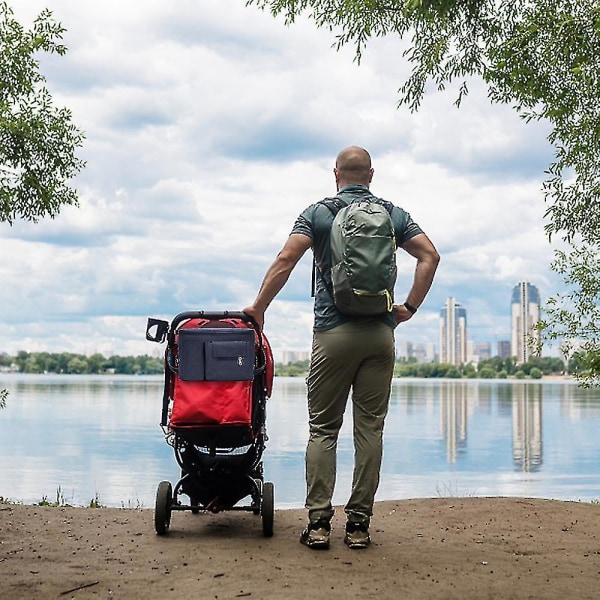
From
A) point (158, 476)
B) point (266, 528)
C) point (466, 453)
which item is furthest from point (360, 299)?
point (466, 453)

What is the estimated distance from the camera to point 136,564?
15.2 feet

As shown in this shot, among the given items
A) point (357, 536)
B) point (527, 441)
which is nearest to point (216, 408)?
point (357, 536)

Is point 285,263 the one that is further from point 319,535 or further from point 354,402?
point 319,535

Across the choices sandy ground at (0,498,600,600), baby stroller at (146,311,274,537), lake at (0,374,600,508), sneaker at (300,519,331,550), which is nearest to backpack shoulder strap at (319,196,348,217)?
baby stroller at (146,311,274,537)

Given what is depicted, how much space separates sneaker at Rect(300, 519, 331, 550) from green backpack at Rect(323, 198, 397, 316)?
117cm

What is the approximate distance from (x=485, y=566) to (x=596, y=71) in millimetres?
3451

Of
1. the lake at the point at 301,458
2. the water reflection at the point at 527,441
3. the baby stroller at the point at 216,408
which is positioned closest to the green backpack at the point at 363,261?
the baby stroller at the point at 216,408

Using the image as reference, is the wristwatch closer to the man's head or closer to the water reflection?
the man's head

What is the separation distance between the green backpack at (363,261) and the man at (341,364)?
13 cm

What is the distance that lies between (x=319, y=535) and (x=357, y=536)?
236 millimetres

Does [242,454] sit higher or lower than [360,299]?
lower

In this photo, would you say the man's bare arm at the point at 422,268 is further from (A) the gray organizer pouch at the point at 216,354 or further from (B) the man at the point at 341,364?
(A) the gray organizer pouch at the point at 216,354

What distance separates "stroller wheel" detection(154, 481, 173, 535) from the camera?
530 cm

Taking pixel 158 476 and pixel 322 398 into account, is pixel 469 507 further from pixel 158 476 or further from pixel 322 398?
pixel 158 476
